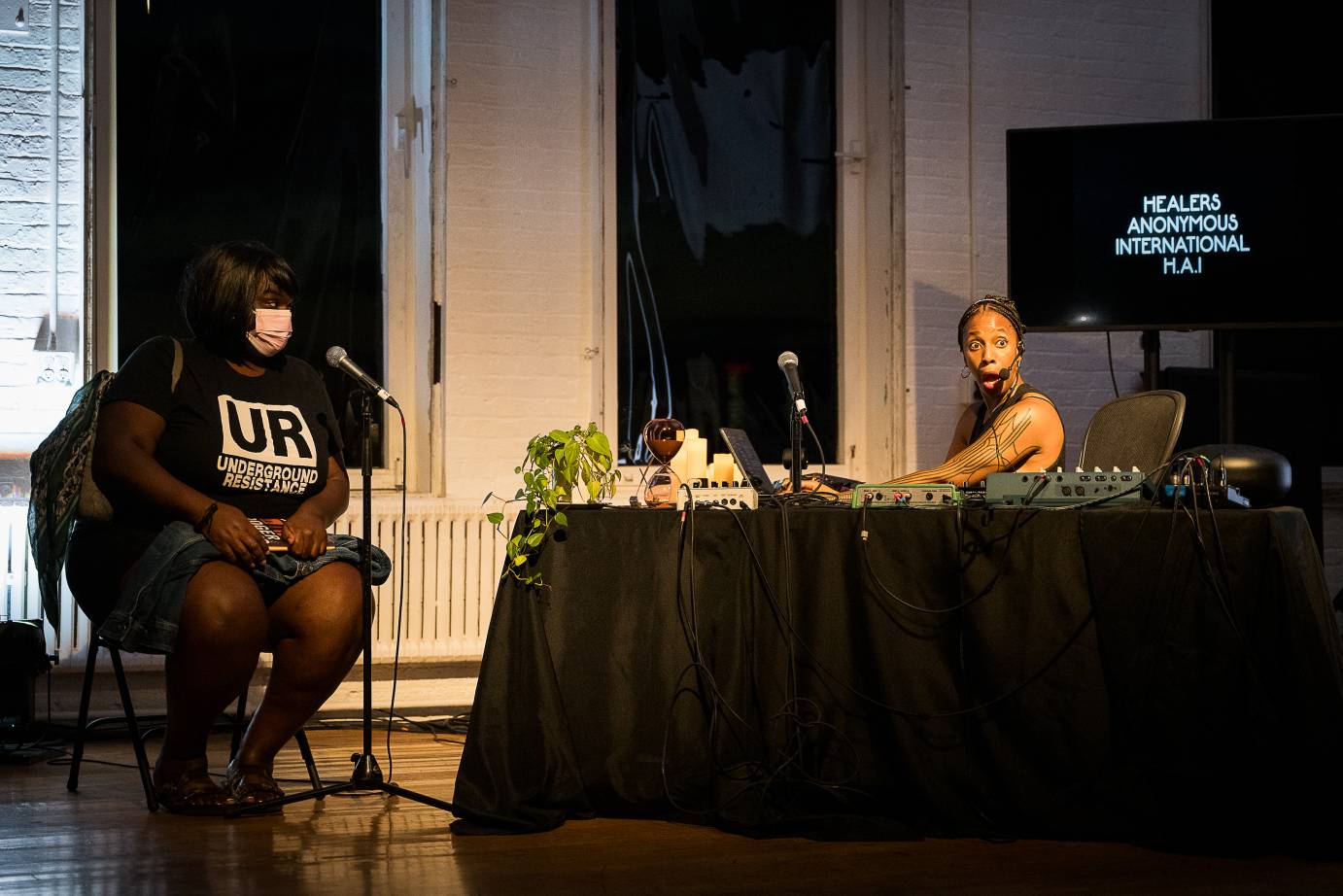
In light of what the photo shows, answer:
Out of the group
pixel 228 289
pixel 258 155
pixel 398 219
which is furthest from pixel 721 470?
pixel 258 155

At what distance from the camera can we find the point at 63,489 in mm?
3141

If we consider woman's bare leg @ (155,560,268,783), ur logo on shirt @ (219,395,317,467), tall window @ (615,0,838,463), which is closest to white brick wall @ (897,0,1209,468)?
tall window @ (615,0,838,463)

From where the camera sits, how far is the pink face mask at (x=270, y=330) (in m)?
3.14

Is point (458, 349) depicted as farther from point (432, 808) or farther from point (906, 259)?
point (432, 808)

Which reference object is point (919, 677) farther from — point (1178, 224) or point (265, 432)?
point (1178, 224)

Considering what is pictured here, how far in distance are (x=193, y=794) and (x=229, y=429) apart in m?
0.84

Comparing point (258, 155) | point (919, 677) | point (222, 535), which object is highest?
point (258, 155)

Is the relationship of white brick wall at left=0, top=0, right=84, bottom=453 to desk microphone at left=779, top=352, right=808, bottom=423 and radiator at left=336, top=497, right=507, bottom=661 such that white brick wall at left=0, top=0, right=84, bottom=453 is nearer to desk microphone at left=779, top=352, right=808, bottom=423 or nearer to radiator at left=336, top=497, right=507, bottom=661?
radiator at left=336, top=497, right=507, bottom=661

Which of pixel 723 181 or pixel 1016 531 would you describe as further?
pixel 723 181

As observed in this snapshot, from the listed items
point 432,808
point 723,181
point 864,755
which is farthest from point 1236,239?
point 432,808

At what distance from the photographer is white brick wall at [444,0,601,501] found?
4.70m

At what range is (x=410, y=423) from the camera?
4734mm

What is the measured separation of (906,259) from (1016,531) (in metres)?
2.55

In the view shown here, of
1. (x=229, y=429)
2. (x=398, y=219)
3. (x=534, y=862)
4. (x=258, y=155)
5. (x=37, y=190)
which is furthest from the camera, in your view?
(x=398, y=219)
